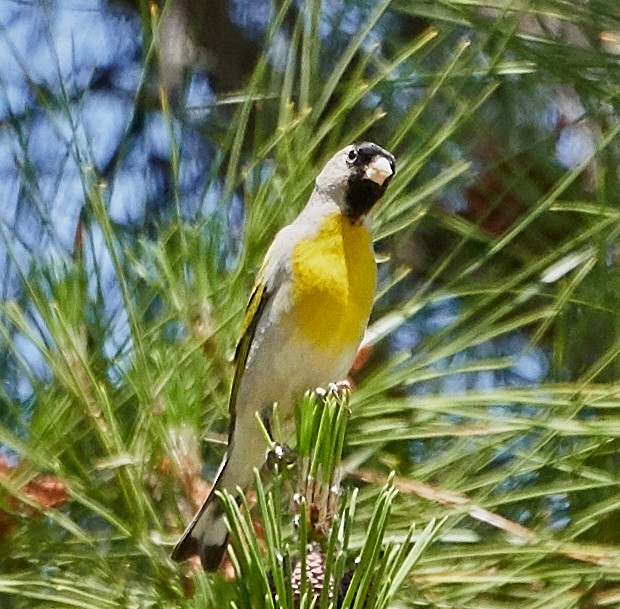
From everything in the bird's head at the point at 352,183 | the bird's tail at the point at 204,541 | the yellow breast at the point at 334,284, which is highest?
the bird's head at the point at 352,183

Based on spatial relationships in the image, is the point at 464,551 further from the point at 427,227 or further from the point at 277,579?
the point at 427,227

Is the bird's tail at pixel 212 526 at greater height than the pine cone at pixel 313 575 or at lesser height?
greater

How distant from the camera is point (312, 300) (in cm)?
135

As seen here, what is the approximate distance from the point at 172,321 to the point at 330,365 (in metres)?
0.23

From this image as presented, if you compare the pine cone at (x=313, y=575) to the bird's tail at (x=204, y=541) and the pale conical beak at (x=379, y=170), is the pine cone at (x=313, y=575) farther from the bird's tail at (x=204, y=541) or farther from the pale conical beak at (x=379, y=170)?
the pale conical beak at (x=379, y=170)

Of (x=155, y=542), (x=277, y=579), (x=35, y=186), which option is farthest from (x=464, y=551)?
(x=35, y=186)

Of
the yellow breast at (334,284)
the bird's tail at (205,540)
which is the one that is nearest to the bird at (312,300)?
the yellow breast at (334,284)

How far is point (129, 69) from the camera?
2.04m

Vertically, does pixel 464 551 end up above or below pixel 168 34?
below

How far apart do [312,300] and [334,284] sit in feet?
0.10

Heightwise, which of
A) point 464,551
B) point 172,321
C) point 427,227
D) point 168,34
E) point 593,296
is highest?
point 168,34

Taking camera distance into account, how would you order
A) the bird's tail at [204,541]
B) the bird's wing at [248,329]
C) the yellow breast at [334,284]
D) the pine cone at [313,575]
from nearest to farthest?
1. the pine cone at [313,575]
2. the bird's tail at [204,541]
3. the bird's wing at [248,329]
4. the yellow breast at [334,284]

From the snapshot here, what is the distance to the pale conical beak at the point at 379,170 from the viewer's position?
1282 millimetres

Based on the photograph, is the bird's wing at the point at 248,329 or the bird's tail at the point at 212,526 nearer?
the bird's tail at the point at 212,526
